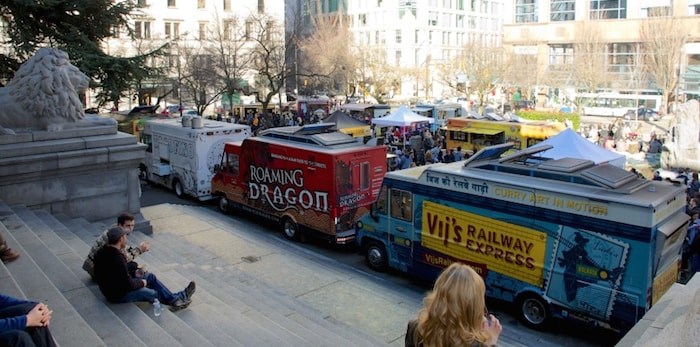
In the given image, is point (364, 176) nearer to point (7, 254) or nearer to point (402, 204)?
point (402, 204)

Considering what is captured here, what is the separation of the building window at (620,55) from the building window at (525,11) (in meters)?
9.81

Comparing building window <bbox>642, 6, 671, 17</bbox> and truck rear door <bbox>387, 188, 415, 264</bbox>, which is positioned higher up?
building window <bbox>642, 6, 671, 17</bbox>

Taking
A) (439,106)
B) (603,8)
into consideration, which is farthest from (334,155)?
(603,8)

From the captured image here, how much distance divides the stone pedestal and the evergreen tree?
727 cm

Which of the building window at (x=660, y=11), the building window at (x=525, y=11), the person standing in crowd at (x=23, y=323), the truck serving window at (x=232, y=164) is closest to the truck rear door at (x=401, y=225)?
the truck serving window at (x=232, y=164)

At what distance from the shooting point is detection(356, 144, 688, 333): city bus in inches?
385

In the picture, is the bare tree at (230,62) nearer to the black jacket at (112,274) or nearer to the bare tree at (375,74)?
the bare tree at (375,74)

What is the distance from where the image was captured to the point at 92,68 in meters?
18.8

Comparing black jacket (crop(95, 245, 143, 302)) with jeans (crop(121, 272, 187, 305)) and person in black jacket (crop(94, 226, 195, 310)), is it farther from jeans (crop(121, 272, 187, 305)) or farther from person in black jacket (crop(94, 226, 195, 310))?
jeans (crop(121, 272, 187, 305))

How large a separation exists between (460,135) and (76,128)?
66.1 ft

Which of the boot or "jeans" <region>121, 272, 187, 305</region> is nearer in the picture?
"jeans" <region>121, 272, 187, 305</region>

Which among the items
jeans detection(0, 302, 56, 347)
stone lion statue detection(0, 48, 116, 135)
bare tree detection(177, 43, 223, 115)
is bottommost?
jeans detection(0, 302, 56, 347)

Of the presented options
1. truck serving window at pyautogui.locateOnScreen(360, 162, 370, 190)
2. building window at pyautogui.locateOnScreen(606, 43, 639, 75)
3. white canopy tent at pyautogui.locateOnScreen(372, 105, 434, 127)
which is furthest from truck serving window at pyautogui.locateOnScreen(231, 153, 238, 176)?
building window at pyautogui.locateOnScreen(606, 43, 639, 75)

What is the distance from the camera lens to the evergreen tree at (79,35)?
18.5m
